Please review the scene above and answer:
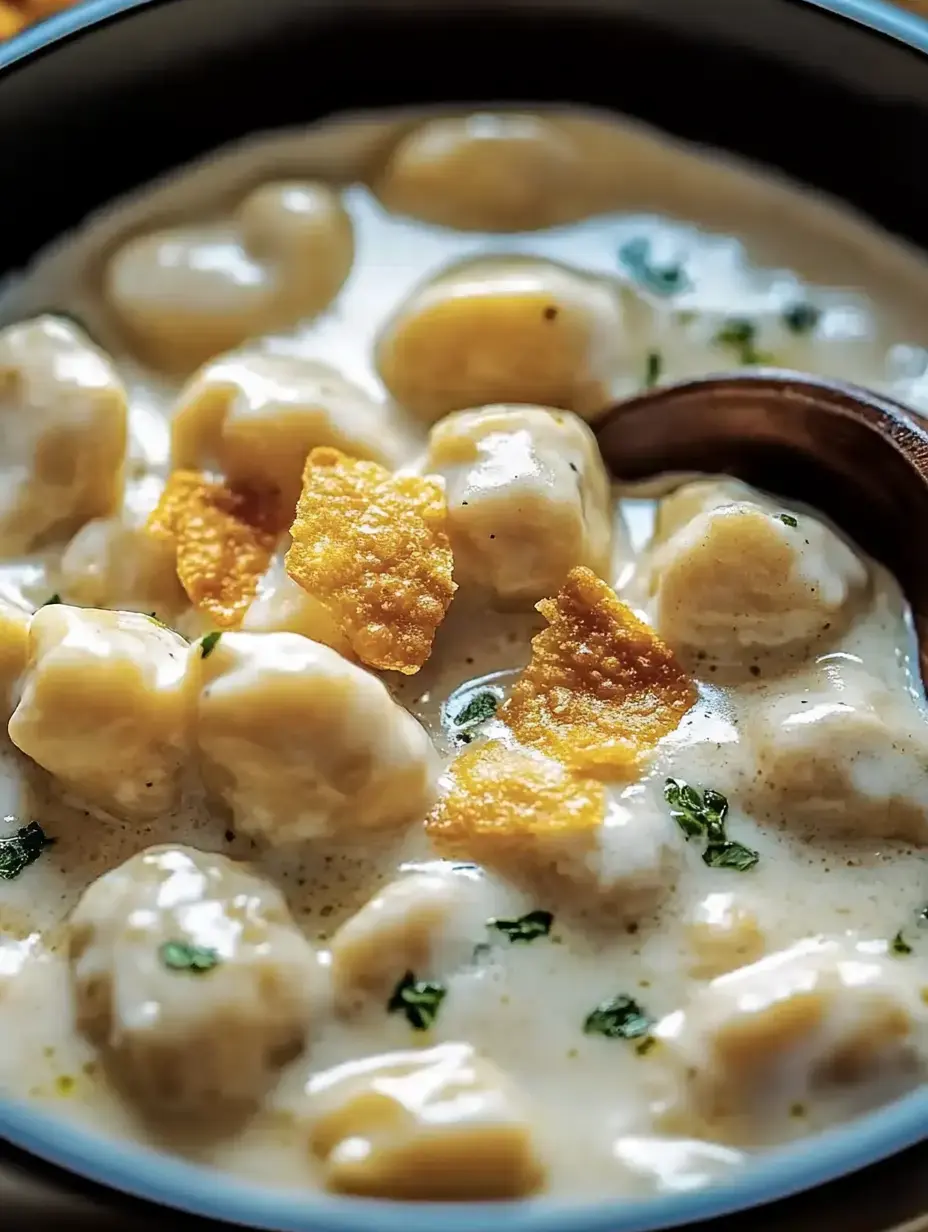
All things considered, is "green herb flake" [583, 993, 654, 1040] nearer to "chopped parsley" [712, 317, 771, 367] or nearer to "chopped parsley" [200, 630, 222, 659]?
"chopped parsley" [200, 630, 222, 659]

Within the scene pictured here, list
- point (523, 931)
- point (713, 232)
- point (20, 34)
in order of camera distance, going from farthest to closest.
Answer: point (713, 232) < point (20, 34) < point (523, 931)

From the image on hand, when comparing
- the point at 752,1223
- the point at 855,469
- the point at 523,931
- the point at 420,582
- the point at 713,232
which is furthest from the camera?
the point at 713,232

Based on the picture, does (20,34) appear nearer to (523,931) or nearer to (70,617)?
(70,617)

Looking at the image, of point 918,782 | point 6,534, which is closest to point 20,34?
point 6,534

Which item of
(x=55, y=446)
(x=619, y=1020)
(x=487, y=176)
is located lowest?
(x=619, y=1020)

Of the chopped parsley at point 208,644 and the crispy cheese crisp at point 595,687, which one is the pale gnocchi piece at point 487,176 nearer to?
the crispy cheese crisp at point 595,687

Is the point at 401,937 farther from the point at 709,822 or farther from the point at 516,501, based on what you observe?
the point at 516,501

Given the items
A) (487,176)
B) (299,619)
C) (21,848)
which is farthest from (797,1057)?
(487,176)

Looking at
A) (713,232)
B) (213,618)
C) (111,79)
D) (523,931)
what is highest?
(111,79)
